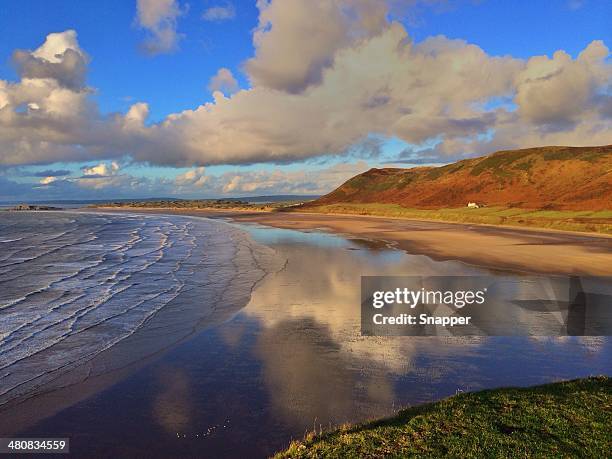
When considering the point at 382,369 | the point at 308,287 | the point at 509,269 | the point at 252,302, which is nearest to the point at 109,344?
the point at 252,302

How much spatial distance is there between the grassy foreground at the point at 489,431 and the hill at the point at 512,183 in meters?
86.4

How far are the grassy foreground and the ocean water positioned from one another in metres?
7.69

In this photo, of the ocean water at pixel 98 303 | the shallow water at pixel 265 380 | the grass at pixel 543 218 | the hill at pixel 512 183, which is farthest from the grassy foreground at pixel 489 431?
the hill at pixel 512 183

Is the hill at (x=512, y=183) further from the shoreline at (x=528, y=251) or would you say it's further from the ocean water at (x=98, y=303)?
the ocean water at (x=98, y=303)

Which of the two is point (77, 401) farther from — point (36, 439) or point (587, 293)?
point (587, 293)

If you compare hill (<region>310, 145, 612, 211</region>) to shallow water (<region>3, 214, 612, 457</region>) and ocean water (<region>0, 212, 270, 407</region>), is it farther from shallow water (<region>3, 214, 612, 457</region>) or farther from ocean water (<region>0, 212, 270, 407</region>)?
shallow water (<region>3, 214, 612, 457</region>)

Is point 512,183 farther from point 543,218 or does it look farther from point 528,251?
point 528,251

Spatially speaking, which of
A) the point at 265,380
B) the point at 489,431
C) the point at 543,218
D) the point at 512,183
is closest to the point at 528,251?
the point at 265,380

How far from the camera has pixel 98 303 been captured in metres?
18.6

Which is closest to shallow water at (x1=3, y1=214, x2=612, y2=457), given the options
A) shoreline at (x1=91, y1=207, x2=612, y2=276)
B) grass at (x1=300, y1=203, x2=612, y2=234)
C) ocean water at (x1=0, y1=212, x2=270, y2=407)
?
ocean water at (x1=0, y1=212, x2=270, y2=407)

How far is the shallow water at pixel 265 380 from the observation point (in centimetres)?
777

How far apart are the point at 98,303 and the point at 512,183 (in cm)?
13146

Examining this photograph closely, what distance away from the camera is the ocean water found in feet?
38.6

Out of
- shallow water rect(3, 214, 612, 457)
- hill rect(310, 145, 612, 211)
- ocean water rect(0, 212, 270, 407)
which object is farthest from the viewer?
hill rect(310, 145, 612, 211)
